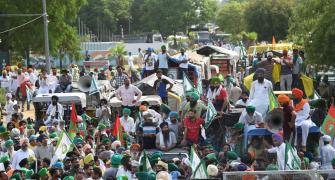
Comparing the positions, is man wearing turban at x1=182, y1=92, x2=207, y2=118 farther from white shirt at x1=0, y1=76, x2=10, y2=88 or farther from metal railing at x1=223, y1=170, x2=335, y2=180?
white shirt at x1=0, y1=76, x2=10, y2=88

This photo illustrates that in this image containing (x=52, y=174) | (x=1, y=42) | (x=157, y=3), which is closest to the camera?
(x=52, y=174)

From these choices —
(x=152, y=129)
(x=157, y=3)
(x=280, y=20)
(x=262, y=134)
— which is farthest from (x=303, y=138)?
(x=157, y=3)

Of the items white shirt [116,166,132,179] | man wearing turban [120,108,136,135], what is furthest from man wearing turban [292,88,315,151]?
white shirt [116,166,132,179]

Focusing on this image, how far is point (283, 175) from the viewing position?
13992 mm

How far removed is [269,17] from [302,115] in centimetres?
5567

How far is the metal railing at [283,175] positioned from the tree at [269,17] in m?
60.2

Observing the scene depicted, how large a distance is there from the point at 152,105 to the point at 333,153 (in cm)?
759

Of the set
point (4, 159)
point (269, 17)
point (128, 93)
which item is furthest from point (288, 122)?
point (269, 17)

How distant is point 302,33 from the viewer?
1298 inches

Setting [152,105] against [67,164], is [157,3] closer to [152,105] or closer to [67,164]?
[152,105]

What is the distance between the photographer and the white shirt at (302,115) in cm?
1928

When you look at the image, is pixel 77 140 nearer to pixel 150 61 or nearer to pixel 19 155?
pixel 19 155

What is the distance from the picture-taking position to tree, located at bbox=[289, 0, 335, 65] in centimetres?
3003

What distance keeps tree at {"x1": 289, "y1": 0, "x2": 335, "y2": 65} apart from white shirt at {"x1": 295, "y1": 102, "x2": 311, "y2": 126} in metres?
10.6
